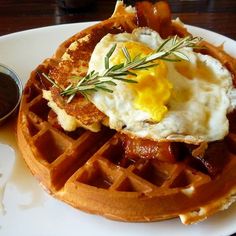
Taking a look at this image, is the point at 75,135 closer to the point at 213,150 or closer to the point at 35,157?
the point at 35,157

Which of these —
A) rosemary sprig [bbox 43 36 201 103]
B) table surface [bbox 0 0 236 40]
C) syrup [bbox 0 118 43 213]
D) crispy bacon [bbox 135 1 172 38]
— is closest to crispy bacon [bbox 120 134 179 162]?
rosemary sprig [bbox 43 36 201 103]

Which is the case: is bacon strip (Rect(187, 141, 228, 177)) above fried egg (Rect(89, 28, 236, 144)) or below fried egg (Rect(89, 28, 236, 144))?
below

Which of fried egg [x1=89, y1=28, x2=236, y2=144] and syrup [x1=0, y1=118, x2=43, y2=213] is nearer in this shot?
fried egg [x1=89, y1=28, x2=236, y2=144]

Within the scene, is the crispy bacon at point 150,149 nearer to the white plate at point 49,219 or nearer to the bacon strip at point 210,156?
the bacon strip at point 210,156

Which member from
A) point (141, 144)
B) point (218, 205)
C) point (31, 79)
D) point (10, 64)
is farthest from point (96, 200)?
point (10, 64)

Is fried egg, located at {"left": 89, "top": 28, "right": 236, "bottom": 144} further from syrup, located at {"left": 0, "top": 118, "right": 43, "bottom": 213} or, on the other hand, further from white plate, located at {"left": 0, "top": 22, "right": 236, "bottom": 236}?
syrup, located at {"left": 0, "top": 118, "right": 43, "bottom": 213}

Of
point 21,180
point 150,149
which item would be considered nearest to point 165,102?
point 150,149

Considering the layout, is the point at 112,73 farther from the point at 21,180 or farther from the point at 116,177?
the point at 21,180

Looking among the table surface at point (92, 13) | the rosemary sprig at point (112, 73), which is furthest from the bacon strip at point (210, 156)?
the table surface at point (92, 13)
